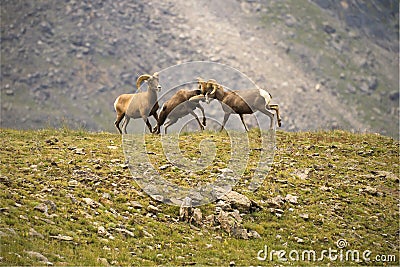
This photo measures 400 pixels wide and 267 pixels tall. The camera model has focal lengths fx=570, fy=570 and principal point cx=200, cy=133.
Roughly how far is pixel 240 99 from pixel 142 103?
14.0 ft

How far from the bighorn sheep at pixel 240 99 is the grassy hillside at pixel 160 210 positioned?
243 cm

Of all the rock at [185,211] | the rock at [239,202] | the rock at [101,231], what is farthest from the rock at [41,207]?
the rock at [239,202]

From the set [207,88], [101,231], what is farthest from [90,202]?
[207,88]

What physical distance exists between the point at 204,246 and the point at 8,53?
168m

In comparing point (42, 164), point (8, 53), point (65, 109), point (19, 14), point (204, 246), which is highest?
point (19, 14)

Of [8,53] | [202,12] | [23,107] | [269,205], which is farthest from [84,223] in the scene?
[202,12]

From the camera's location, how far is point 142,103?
24.7 metres

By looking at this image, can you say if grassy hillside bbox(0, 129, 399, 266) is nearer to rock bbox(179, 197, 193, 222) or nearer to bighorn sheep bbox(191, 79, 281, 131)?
rock bbox(179, 197, 193, 222)

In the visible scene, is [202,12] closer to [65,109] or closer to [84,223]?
[65,109]

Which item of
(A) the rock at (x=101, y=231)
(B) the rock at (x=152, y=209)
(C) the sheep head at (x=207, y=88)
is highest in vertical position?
(C) the sheep head at (x=207, y=88)

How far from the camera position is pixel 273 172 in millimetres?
20375

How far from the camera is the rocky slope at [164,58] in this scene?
164000 millimetres

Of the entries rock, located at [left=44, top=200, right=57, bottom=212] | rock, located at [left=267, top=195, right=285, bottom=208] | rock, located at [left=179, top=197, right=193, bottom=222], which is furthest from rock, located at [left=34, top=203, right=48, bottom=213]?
rock, located at [left=267, top=195, right=285, bottom=208]

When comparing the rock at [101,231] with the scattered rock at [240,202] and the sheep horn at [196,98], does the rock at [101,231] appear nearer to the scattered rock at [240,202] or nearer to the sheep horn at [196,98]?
the scattered rock at [240,202]
